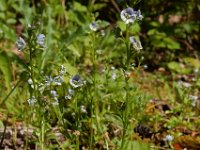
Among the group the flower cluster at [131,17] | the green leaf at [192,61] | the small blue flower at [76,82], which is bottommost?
the small blue flower at [76,82]

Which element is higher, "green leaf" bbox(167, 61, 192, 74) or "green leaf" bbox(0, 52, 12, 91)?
"green leaf" bbox(167, 61, 192, 74)

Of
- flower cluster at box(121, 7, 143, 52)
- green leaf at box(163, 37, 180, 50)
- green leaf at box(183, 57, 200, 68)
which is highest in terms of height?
green leaf at box(163, 37, 180, 50)

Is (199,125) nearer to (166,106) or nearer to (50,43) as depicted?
(166,106)

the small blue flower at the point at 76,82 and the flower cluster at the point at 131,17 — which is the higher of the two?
the flower cluster at the point at 131,17

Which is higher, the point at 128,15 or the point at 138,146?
the point at 128,15

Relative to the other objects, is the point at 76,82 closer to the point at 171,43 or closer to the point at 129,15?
the point at 129,15

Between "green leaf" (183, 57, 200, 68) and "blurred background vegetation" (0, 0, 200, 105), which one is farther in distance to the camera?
"green leaf" (183, 57, 200, 68)

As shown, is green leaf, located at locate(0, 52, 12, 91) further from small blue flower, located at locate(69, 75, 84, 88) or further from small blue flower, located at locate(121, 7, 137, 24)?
small blue flower, located at locate(121, 7, 137, 24)

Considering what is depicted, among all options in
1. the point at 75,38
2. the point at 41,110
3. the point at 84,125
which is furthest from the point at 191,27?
the point at 41,110

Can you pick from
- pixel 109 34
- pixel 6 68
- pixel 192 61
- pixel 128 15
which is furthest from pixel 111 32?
pixel 128 15

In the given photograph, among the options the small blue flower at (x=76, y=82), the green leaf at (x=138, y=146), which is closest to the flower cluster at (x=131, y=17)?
the small blue flower at (x=76, y=82)

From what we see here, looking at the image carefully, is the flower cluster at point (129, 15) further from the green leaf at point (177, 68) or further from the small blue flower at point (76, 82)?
the green leaf at point (177, 68)

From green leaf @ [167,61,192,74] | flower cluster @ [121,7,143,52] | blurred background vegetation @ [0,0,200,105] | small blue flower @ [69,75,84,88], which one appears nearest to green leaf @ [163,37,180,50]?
blurred background vegetation @ [0,0,200,105]
